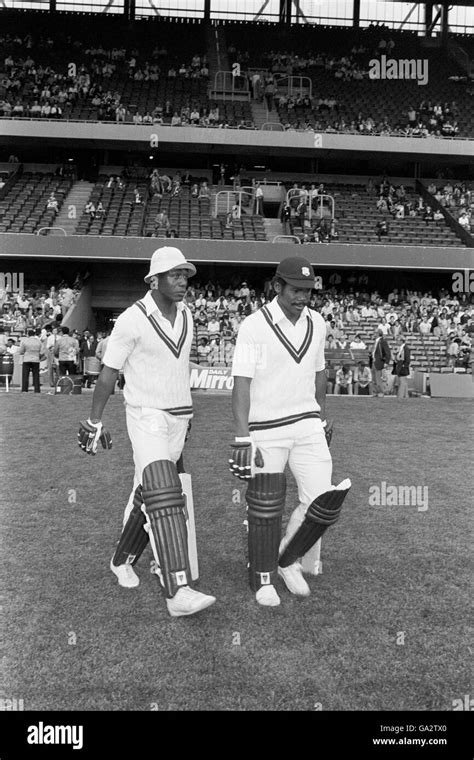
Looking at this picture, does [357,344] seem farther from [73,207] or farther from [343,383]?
[73,207]

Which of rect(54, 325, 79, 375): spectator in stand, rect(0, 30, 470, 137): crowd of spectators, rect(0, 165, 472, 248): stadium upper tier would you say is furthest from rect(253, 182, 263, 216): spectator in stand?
rect(54, 325, 79, 375): spectator in stand

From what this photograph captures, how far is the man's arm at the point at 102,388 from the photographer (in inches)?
186

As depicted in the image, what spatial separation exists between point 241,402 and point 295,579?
45.7 inches

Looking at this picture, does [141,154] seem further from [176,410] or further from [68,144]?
Answer: [176,410]

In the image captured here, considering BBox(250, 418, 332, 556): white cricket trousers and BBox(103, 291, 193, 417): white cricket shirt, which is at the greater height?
BBox(103, 291, 193, 417): white cricket shirt

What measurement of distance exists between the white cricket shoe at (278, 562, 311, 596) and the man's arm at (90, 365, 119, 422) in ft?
4.95

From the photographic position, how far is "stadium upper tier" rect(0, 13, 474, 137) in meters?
37.2

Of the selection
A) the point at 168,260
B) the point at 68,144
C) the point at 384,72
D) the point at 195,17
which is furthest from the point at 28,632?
the point at 195,17

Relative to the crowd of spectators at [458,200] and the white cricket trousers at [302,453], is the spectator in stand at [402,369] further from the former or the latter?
the white cricket trousers at [302,453]

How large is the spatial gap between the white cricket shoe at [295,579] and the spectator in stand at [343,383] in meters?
16.4

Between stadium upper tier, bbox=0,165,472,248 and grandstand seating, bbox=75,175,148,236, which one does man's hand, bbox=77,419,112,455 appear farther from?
grandstand seating, bbox=75,175,148,236

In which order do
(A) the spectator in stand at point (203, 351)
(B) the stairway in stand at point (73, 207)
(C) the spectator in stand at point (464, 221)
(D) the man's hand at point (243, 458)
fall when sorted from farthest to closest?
1. (C) the spectator in stand at point (464, 221)
2. (B) the stairway in stand at point (73, 207)
3. (A) the spectator in stand at point (203, 351)
4. (D) the man's hand at point (243, 458)

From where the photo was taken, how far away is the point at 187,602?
14.0 ft

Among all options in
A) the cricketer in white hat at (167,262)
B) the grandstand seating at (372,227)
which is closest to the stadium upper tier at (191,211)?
the grandstand seating at (372,227)
